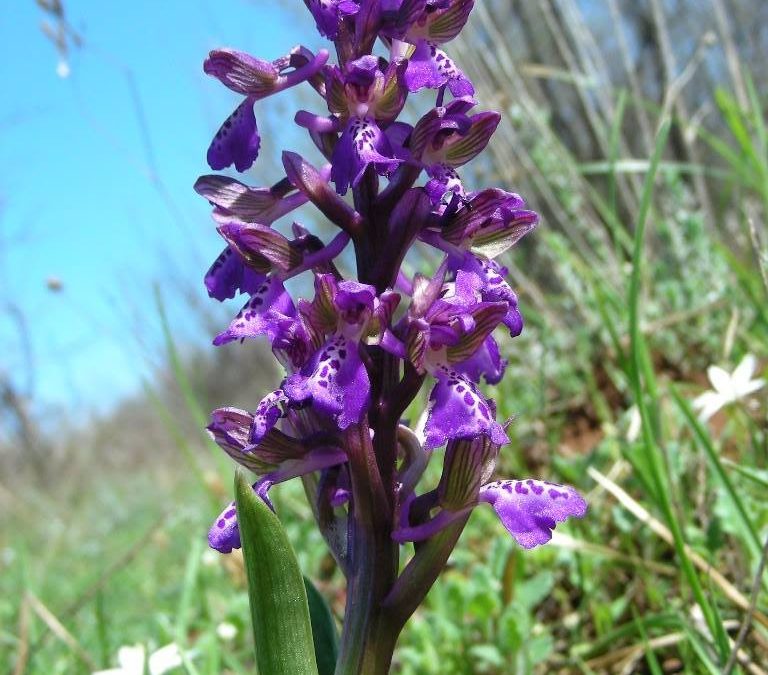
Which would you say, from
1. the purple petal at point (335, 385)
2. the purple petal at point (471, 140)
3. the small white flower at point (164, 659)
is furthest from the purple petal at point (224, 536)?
the purple petal at point (471, 140)

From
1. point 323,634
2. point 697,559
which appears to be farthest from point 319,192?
point 697,559

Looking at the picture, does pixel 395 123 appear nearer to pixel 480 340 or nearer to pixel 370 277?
pixel 370 277

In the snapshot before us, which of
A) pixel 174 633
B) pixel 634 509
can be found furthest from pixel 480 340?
pixel 174 633

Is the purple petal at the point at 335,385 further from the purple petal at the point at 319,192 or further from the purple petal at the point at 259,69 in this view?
the purple petal at the point at 259,69

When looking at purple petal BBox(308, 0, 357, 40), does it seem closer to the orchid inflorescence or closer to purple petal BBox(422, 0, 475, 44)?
the orchid inflorescence

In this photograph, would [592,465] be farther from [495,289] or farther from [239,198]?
[239,198]
